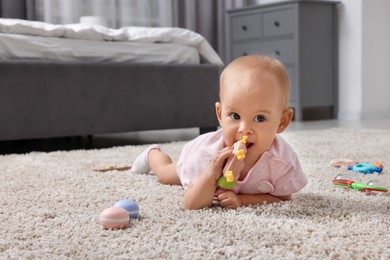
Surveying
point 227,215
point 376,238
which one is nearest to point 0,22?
point 227,215

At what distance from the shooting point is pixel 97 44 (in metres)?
2.40

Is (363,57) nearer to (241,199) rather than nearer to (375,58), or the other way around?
(375,58)

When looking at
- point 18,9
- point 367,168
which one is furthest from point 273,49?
point 367,168

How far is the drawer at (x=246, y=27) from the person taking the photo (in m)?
4.11

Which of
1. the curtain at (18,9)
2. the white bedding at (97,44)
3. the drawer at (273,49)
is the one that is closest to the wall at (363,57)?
the drawer at (273,49)

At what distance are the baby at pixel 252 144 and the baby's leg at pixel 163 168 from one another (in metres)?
0.18

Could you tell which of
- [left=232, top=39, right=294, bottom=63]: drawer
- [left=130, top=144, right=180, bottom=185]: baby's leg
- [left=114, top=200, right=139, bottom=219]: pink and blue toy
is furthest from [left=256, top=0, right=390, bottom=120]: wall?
[left=114, top=200, right=139, bottom=219]: pink and blue toy

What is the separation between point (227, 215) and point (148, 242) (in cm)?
20

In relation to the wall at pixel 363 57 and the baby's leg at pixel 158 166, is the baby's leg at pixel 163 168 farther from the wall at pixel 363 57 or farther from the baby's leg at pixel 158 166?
the wall at pixel 363 57

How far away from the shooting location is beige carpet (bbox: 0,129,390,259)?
77cm

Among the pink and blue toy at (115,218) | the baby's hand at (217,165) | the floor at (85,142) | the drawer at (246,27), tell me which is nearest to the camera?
the pink and blue toy at (115,218)

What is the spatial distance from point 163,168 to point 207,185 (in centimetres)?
37

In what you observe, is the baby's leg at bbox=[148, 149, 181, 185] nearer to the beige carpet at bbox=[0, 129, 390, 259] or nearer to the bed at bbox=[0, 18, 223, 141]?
the beige carpet at bbox=[0, 129, 390, 259]

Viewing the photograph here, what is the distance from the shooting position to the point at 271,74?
3.37 feet
